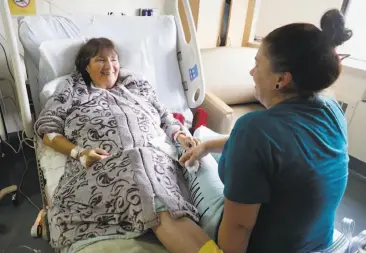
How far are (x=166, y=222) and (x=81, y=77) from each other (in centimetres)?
97

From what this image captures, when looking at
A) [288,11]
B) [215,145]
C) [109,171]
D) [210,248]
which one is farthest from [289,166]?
[288,11]

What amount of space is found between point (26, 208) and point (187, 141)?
112 cm

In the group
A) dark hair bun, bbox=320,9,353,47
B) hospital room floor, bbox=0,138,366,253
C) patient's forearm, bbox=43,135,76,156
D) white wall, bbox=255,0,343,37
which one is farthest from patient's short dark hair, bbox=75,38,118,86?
white wall, bbox=255,0,343,37

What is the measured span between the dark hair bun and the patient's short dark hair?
3.83ft

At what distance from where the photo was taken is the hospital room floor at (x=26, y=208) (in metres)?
1.59

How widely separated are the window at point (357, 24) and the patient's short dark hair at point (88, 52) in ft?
6.58

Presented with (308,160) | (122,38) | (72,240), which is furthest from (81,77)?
(308,160)

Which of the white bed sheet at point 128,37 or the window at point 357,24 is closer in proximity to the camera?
the white bed sheet at point 128,37

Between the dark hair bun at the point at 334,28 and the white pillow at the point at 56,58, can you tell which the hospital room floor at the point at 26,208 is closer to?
the white pillow at the point at 56,58

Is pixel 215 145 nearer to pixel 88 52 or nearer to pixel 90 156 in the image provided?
pixel 90 156

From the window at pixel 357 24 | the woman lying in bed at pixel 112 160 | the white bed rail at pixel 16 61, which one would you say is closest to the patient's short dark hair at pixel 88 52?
the woman lying in bed at pixel 112 160

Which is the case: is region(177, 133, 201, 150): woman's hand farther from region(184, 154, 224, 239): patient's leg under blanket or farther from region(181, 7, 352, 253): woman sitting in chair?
region(181, 7, 352, 253): woman sitting in chair

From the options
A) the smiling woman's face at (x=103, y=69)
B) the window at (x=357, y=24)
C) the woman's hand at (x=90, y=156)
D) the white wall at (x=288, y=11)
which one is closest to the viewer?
the woman's hand at (x=90, y=156)

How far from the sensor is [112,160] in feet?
3.75
